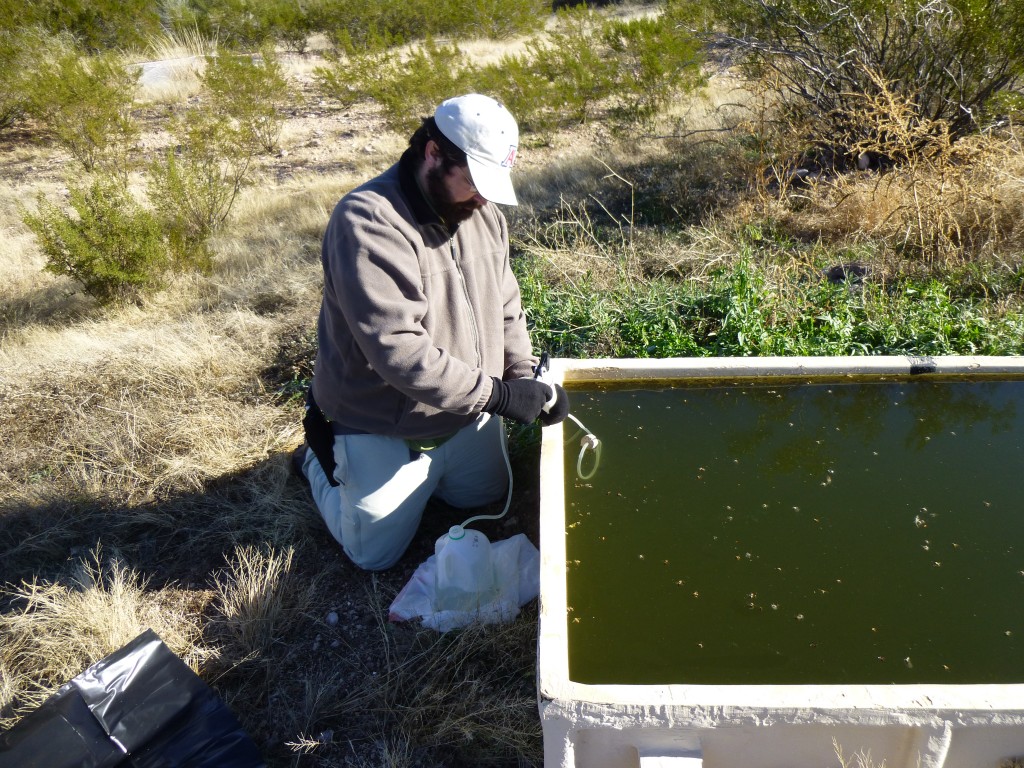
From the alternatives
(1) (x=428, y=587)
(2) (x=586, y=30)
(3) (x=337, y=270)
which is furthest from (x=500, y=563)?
(2) (x=586, y=30)

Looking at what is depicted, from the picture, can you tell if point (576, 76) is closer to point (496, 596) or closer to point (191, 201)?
point (191, 201)

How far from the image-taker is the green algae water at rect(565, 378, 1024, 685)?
78.8 inches

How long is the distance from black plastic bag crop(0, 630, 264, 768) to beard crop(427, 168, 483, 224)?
158 centimetres

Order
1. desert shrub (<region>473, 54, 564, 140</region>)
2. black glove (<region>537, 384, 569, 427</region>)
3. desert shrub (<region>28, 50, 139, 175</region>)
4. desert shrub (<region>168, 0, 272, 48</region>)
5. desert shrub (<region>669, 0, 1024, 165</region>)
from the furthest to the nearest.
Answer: desert shrub (<region>168, 0, 272, 48</region>)
desert shrub (<region>473, 54, 564, 140</region>)
desert shrub (<region>28, 50, 139, 175</region>)
desert shrub (<region>669, 0, 1024, 165</region>)
black glove (<region>537, 384, 569, 427</region>)

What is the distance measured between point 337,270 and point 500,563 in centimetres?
107

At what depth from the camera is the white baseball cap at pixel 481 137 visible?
2230mm

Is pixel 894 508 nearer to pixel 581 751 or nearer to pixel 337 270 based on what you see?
pixel 581 751

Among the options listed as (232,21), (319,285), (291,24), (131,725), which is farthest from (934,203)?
(232,21)

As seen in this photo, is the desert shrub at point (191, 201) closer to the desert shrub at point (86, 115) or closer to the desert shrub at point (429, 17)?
the desert shrub at point (86, 115)

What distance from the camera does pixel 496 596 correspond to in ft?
8.21

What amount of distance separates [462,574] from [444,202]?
1.18 metres

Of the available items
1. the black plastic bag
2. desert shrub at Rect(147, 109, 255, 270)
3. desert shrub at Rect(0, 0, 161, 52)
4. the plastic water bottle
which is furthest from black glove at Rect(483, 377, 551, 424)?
desert shrub at Rect(0, 0, 161, 52)

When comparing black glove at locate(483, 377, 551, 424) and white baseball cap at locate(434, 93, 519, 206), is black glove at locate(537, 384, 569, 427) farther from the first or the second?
white baseball cap at locate(434, 93, 519, 206)

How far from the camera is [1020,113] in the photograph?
523 centimetres
